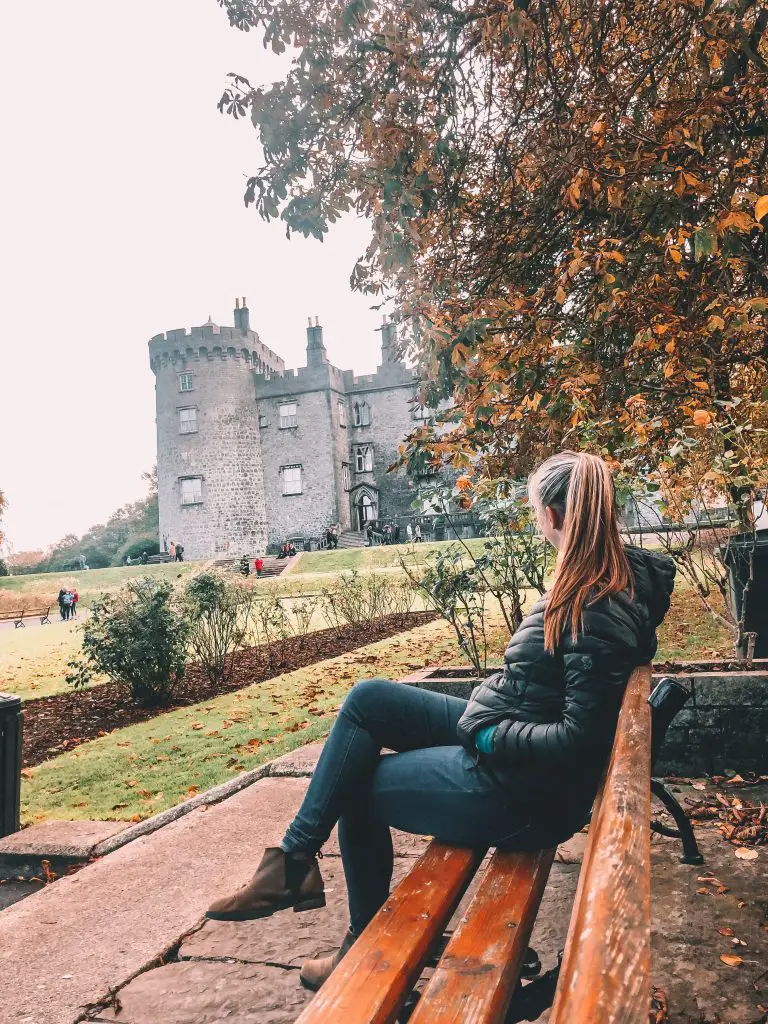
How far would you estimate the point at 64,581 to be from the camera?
35.7 metres

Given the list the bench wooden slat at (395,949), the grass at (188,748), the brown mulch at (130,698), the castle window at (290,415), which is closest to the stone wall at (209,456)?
the castle window at (290,415)

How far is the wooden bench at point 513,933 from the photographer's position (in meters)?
0.89

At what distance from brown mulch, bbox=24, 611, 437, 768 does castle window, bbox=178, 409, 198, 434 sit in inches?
1227

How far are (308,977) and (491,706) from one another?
1083 mm

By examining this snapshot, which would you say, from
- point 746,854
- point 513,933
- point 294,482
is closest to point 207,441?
point 294,482

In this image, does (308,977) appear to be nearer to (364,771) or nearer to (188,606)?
(364,771)

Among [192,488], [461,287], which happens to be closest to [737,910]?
[461,287]

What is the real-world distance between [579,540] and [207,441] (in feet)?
138

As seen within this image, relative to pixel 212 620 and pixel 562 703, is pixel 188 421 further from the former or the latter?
pixel 562 703

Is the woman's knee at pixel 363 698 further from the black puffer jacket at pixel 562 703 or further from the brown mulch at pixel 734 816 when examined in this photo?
the brown mulch at pixel 734 816

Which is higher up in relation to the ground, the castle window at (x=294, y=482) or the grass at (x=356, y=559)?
the castle window at (x=294, y=482)

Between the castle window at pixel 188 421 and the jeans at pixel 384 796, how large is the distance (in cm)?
4199

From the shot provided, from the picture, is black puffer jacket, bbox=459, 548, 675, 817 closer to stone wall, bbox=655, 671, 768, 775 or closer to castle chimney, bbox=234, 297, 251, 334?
stone wall, bbox=655, 671, 768, 775

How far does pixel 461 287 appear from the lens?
6.86m
